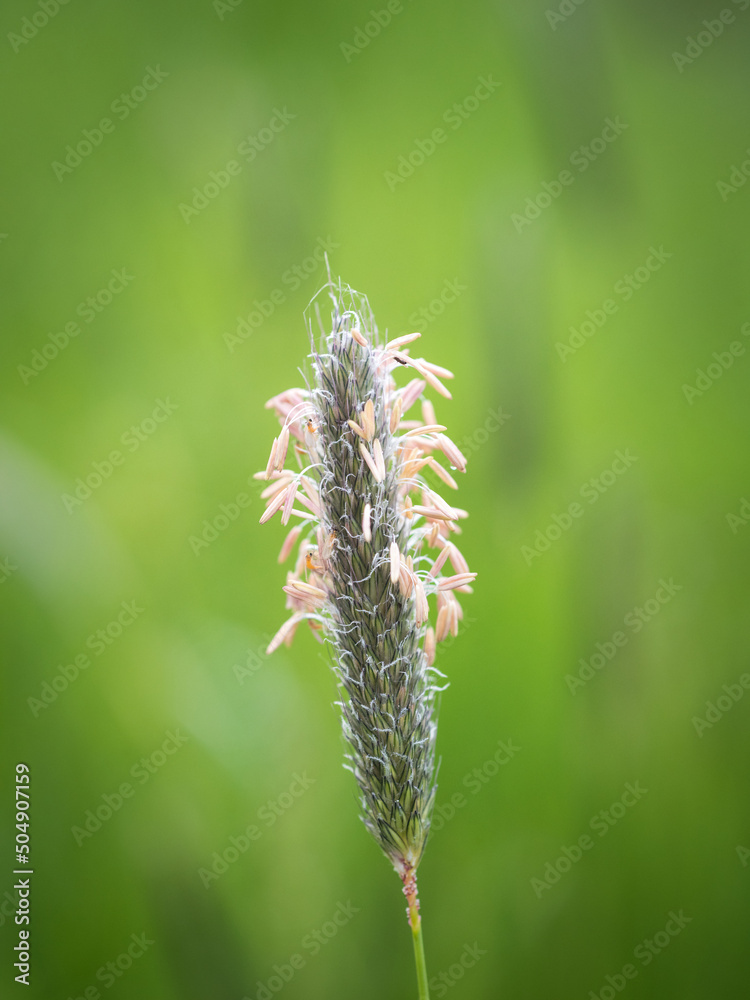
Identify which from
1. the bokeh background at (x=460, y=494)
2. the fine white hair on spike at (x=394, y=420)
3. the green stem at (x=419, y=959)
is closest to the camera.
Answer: the green stem at (x=419, y=959)

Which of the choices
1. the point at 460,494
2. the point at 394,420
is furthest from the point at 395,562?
the point at 460,494

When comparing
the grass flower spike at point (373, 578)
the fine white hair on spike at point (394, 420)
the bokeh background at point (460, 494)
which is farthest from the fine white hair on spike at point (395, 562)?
the bokeh background at point (460, 494)

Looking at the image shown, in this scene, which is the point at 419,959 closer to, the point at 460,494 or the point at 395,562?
the point at 395,562

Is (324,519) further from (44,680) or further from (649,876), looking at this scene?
(649,876)

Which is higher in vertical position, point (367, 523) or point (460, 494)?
point (460, 494)

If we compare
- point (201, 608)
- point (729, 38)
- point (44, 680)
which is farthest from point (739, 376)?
point (44, 680)

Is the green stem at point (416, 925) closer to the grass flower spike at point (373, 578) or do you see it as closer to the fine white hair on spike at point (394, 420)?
the grass flower spike at point (373, 578)

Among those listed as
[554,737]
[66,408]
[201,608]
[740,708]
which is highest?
[740,708]

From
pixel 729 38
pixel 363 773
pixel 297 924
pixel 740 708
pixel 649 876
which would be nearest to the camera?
pixel 363 773

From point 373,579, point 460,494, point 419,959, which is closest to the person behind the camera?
point 419,959
